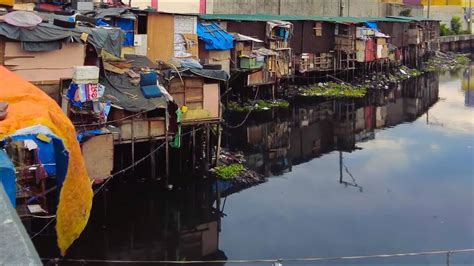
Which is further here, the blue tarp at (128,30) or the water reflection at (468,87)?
the water reflection at (468,87)

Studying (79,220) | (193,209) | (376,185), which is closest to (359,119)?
(376,185)

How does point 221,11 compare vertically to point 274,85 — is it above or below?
above

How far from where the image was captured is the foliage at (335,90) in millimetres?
37281

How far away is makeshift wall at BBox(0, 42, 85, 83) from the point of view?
14.1 meters

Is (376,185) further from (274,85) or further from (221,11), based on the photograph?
(221,11)

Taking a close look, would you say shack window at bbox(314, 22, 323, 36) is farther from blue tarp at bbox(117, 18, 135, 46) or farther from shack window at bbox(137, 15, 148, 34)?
blue tarp at bbox(117, 18, 135, 46)

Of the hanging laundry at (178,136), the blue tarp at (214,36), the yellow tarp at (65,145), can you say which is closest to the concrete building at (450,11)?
the blue tarp at (214,36)

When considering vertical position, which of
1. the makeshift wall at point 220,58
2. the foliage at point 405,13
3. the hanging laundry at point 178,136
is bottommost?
the hanging laundry at point 178,136

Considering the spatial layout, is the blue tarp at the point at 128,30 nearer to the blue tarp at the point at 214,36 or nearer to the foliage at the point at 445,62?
the blue tarp at the point at 214,36

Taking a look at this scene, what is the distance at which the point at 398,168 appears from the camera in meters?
20.3

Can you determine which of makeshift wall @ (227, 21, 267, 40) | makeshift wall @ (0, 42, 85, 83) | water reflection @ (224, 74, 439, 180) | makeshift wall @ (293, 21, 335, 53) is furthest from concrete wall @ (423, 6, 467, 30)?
makeshift wall @ (0, 42, 85, 83)

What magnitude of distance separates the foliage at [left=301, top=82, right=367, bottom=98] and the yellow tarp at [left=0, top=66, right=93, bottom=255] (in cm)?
2909

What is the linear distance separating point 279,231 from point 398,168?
7.96 meters

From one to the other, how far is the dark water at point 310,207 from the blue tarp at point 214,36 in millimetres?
4270
